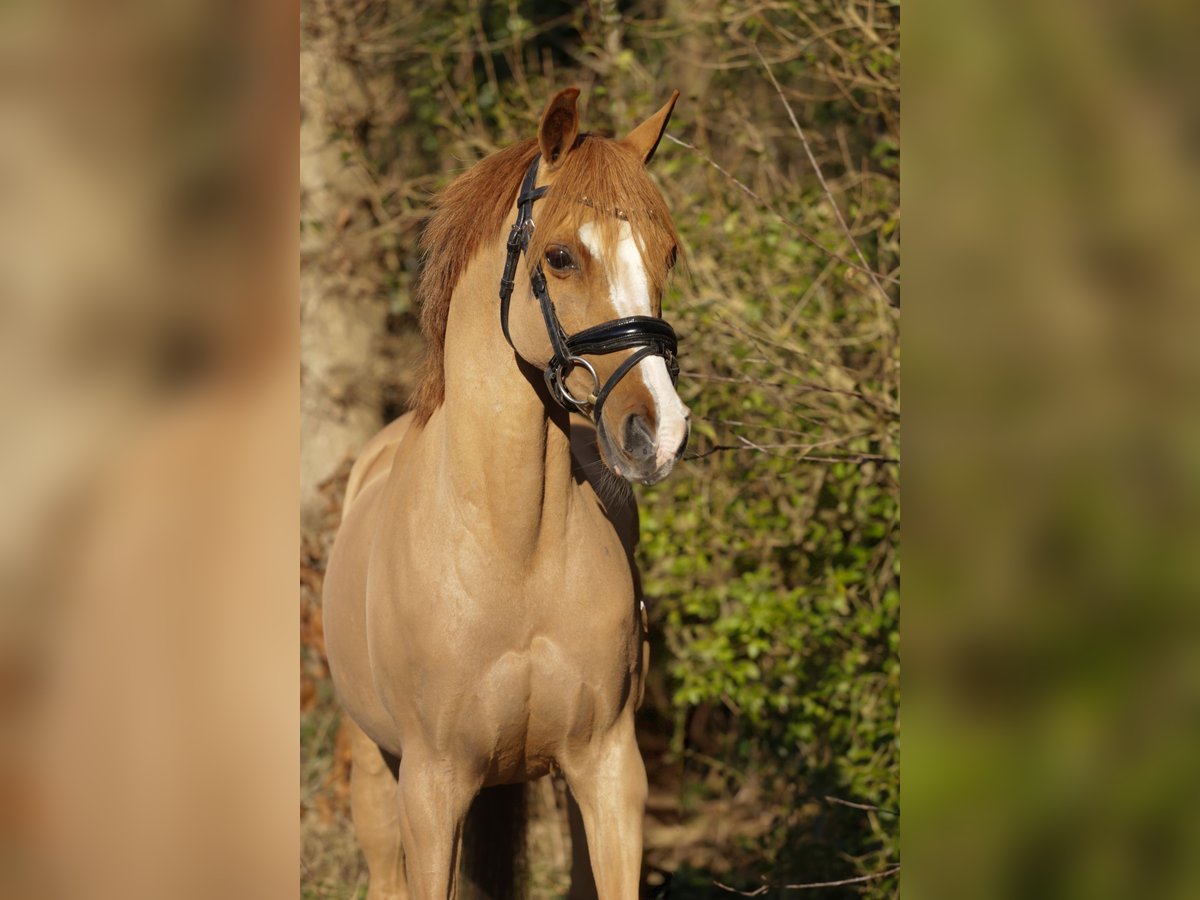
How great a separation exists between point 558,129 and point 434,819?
148cm

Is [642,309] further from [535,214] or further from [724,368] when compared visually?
[724,368]

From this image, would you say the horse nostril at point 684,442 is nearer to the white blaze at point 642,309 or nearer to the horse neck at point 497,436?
the white blaze at point 642,309

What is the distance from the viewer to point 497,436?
2.57m

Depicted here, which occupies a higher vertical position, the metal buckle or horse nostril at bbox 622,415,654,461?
the metal buckle

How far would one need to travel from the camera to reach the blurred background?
445cm

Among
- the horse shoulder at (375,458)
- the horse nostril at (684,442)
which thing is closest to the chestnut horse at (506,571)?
the horse nostril at (684,442)

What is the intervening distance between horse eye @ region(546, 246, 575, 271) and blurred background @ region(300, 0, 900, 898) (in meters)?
1.49

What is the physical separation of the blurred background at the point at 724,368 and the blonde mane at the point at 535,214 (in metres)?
1.29

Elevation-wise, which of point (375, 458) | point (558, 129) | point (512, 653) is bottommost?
point (512, 653)

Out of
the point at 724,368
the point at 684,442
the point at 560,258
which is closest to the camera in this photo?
the point at 684,442

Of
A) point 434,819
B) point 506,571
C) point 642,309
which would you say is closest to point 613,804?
point 434,819
